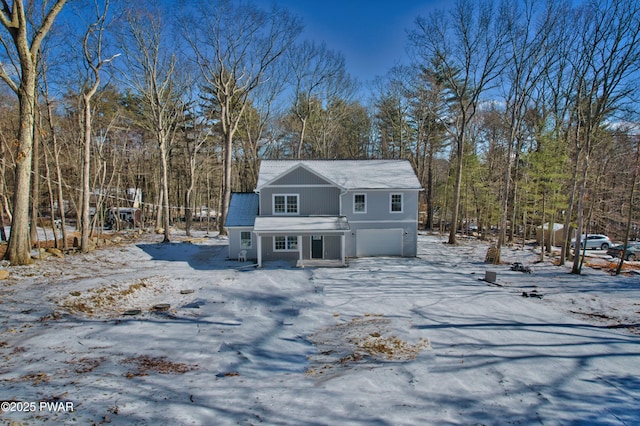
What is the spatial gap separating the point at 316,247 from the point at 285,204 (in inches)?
117

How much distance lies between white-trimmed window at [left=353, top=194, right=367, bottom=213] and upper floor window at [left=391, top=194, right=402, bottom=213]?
160 cm

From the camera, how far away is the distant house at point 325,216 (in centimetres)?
1770

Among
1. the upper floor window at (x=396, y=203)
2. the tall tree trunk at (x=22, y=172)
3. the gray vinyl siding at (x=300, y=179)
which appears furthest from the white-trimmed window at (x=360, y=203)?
the tall tree trunk at (x=22, y=172)

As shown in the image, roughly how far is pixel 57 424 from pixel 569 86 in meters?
25.6

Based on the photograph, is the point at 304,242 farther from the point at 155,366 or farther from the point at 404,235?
the point at 155,366

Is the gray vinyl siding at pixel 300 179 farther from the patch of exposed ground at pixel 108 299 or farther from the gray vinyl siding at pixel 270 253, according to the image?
the patch of exposed ground at pixel 108 299

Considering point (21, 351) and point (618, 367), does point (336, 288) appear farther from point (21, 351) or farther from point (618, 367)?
point (21, 351)

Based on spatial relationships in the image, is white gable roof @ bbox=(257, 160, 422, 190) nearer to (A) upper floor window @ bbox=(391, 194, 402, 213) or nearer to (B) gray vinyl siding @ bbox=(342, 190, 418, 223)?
(B) gray vinyl siding @ bbox=(342, 190, 418, 223)

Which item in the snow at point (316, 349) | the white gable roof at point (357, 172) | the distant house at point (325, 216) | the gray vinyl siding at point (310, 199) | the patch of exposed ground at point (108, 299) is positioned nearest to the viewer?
the snow at point (316, 349)

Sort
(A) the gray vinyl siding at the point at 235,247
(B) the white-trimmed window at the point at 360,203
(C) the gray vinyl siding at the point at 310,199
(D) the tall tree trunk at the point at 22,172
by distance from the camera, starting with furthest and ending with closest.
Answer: (B) the white-trimmed window at the point at 360,203, (C) the gray vinyl siding at the point at 310,199, (A) the gray vinyl siding at the point at 235,247, (D) the tall tree trunk at the point at 22,172

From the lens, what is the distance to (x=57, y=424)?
3.97 meters

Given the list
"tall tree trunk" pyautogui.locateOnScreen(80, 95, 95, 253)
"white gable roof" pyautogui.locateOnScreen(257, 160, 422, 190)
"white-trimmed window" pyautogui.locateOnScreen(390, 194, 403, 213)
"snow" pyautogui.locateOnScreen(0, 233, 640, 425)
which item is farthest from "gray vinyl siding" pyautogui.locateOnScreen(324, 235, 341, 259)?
"tall tree trunk" pyautogui.locateOnScreen(80, 95, 95, 253)

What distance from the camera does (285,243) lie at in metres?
17.9

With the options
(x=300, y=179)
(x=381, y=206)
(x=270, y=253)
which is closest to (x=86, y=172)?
(x=270, y=253)
